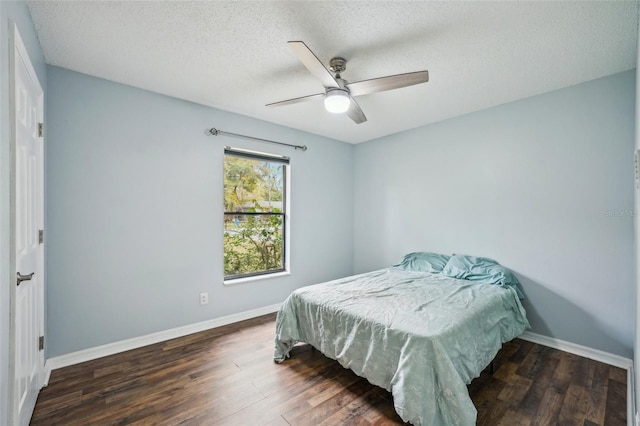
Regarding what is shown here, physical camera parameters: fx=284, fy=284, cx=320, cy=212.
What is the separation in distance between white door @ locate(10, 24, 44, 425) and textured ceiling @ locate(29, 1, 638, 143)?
522mm

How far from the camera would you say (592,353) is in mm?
2547

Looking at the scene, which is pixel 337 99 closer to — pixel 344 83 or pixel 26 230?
pixel 344 83

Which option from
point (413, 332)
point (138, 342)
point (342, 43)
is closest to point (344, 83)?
point (342, 43)

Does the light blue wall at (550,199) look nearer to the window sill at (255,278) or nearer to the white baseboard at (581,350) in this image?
the white baseboard at (581,350)

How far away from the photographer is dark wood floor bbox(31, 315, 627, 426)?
71.0 inches

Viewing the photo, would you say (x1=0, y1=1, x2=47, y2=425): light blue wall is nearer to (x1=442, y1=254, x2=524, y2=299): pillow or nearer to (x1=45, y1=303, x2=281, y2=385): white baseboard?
(x1=45, y1=303, x2=281, y2=385): white baseboard

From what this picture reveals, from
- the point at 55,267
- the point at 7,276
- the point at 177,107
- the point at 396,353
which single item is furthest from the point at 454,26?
the point at 55,267

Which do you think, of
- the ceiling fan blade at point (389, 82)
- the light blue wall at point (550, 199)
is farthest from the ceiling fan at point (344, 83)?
the light blue wall at point (550, 199)

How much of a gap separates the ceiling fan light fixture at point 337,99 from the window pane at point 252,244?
1.94m

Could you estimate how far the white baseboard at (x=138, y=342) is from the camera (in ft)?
7.84

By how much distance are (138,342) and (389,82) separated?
322cm

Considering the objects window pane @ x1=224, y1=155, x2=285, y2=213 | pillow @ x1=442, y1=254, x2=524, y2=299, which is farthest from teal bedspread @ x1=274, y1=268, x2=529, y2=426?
window pane @ x1=224, y1=155, x2=285, y2=213

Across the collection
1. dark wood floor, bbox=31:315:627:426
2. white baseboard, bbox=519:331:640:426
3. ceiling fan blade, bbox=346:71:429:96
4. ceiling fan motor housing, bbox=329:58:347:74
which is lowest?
dark wood floor, bbox=31:315:627:426

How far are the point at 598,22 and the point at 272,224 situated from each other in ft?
11.4
